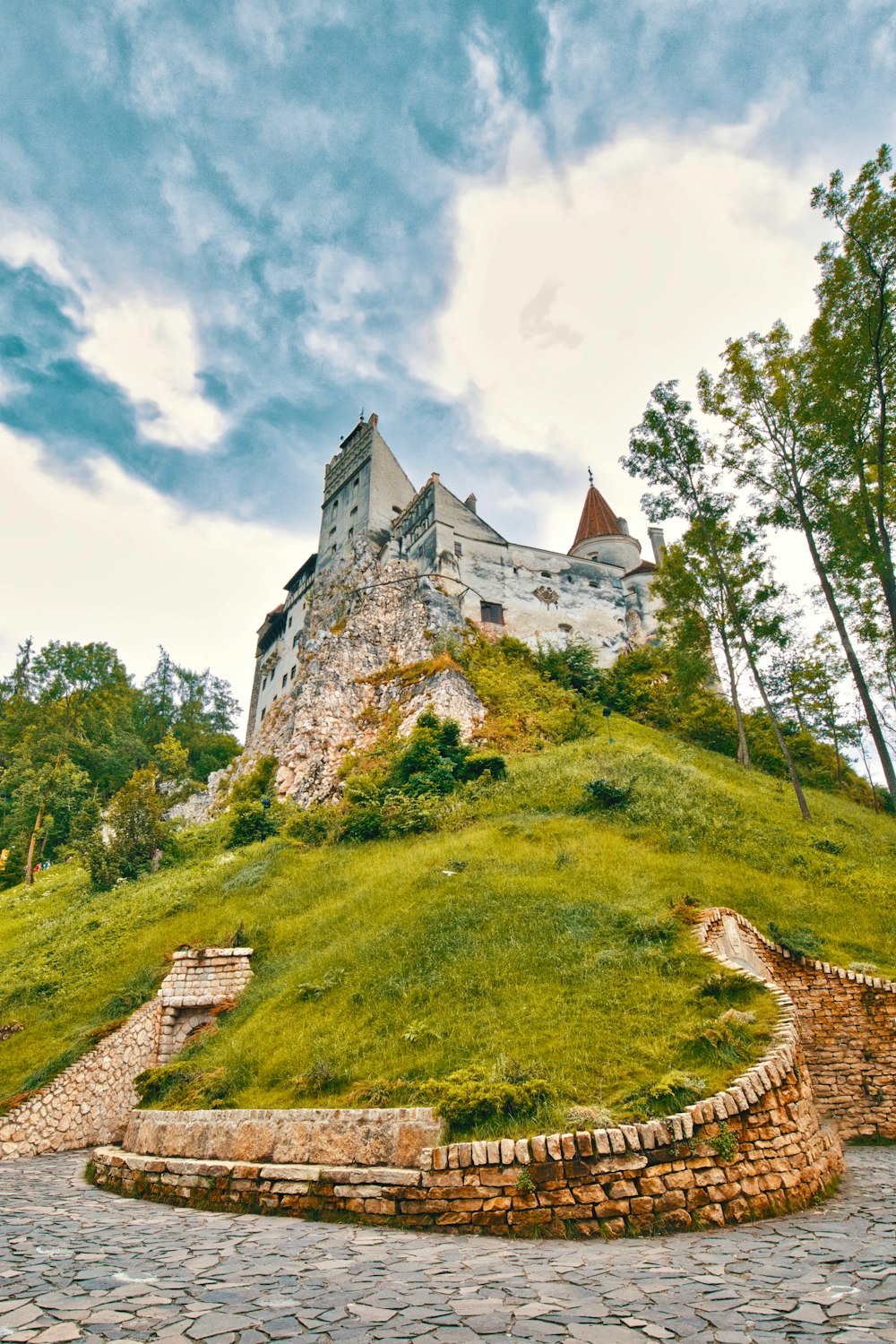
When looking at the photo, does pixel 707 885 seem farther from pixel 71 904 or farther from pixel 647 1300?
pixel 71 904

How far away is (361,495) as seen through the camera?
1652 inches

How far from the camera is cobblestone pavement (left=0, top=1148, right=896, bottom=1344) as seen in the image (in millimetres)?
3459

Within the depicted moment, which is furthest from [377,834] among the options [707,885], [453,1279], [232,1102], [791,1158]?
[453,1279]

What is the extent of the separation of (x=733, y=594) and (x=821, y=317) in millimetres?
10252

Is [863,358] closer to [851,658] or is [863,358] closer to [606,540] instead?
[851,658]

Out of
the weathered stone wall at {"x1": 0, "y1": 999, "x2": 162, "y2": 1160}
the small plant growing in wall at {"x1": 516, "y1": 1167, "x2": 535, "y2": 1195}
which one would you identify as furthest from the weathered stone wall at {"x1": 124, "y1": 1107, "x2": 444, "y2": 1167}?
the weathered stone wall at {"x1": 0, "y1": 999, "x2": 162, "y2": 1160}

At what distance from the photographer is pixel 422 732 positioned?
1013 inches

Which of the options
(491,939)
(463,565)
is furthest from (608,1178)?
(463,565)

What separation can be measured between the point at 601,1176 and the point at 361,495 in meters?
39.9

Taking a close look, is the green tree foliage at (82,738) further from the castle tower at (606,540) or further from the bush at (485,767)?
the castle tower at (606,540)

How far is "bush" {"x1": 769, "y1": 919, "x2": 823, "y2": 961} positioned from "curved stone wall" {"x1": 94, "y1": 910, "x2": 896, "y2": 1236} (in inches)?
184

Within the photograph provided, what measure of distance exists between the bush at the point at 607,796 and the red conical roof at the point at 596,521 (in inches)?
1155

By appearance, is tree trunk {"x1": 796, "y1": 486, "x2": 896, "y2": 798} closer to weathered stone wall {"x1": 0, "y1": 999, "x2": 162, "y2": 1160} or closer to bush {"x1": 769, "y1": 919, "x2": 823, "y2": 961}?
bush {"x1": 769, "y1": 919, "x2": 823, "y2": 961}

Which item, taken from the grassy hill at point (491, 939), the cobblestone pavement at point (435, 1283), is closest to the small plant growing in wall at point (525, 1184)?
the cobblestone pavement at point (435, 1283)
